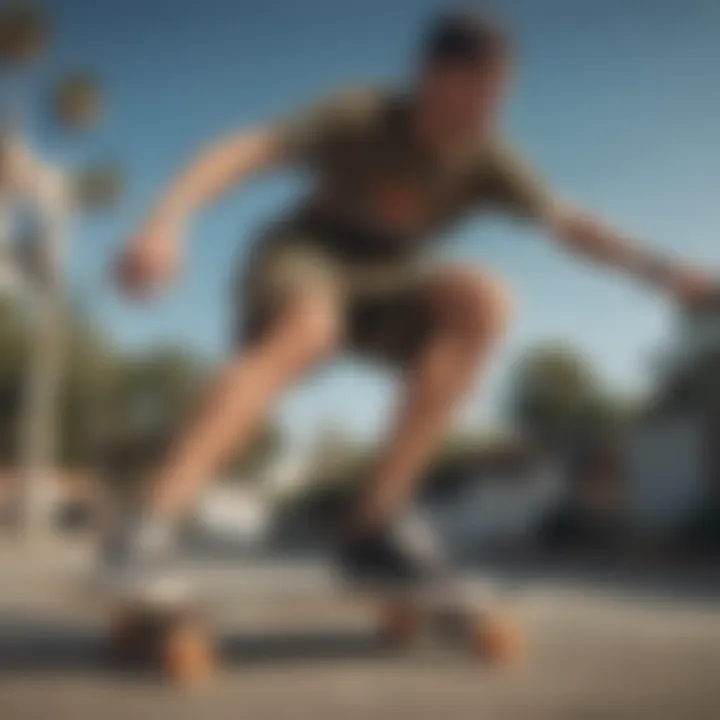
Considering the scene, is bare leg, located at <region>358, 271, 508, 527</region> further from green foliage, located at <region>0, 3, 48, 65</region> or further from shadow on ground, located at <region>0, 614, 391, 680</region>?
green foliage, located at <region>0, 3, 48, 65</region>

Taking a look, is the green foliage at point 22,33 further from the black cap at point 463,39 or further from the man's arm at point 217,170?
the black cap at point 463,39

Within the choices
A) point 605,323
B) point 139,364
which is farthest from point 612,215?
Result: point 139,364

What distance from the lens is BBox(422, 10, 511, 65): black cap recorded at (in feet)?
3.26

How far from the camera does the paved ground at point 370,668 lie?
2.34 feet

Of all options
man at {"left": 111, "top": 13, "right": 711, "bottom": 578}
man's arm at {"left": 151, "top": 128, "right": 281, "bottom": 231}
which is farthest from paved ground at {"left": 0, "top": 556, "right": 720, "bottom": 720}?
man's arm at {"left": 151, "top": 128, "right": 281, "bottom": 231}

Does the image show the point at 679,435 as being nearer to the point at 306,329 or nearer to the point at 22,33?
the point at 306,329

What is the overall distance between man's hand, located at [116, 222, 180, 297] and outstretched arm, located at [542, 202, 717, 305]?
40 cm

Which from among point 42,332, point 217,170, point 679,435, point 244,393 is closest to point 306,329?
point 244,393

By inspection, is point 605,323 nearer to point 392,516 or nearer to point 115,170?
point 392,516

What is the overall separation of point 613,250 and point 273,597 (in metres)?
0.50

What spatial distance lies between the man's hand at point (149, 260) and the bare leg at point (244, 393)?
0.35 ft

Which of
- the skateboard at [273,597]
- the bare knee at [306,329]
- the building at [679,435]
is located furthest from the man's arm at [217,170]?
the building at [679,435]

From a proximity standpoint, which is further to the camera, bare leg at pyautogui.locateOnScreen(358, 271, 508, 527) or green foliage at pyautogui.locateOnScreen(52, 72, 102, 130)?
green foliage at pyautogui.locateOnScreen(52, 72, 102, 130)

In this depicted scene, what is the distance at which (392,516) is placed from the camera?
0.94 m
